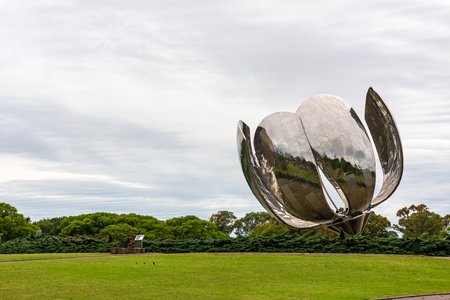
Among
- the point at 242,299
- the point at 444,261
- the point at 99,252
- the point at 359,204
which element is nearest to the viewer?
the point at 359,204

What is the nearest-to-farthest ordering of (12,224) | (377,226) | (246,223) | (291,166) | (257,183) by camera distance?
(291,166) < (257,183) < (377,226) < (12,224) < (246,223)

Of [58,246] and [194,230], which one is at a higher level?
Result: [194,230]

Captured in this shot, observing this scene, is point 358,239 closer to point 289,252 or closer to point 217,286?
point 289,252

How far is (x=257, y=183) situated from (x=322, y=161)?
4.49 feet

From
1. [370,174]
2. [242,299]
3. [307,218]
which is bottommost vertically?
[242,299]

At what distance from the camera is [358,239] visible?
29531 mm

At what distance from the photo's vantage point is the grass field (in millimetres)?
16970

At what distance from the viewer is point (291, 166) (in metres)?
11.0

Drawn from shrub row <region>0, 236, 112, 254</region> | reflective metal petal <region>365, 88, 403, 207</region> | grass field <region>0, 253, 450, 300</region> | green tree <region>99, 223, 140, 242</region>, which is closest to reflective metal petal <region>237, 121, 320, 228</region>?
reflective metal petal <region>365, 88, 403, 207</region>

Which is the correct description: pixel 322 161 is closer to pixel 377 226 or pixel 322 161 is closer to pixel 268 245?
pixel 268 245

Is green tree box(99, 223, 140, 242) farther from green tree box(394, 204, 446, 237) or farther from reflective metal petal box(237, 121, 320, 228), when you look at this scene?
reflective metal petal box(237, 121, 320, 228)

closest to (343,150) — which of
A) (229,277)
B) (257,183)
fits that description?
(257,183)

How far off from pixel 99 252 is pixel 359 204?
2519cm

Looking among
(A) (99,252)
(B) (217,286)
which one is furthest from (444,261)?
(A) (99,252)
